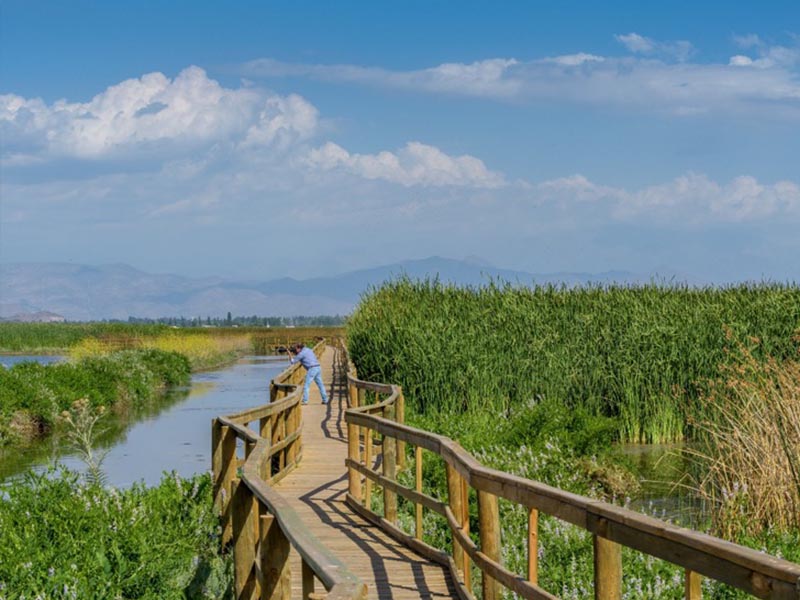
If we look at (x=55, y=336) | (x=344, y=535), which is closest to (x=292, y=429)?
(x=344, y=535)

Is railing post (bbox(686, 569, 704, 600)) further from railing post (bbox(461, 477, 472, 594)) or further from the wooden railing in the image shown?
railing post (bbox(461, 477, 472, 594))

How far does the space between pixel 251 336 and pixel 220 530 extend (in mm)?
83324

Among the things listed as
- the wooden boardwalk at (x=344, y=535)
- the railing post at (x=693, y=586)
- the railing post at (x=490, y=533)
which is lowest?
the wooden boardwalk at (x=344, y=535)

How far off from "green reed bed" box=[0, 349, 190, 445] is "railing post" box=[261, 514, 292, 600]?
19.8 meters

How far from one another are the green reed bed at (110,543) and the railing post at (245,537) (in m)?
1.63

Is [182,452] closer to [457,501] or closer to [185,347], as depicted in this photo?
[457,501]

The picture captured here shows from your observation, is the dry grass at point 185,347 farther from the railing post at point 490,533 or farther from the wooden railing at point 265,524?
the railing post at point 490,533

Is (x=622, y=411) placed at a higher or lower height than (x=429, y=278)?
lower

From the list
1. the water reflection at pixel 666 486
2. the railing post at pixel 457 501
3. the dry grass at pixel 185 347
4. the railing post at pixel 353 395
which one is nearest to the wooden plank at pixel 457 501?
the railing post at pixel 457 501

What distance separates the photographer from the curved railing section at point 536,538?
14.0ft

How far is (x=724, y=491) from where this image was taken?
12188 mm

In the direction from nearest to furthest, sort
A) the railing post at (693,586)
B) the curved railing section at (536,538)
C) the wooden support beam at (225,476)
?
the curved railing section at (536,538)
the railing post at (693,586)
the wooden support beam at (225,476)

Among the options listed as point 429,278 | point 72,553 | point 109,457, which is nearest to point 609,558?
point 72,553

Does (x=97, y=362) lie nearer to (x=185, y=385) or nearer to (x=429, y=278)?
(x=185, y=385)
